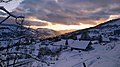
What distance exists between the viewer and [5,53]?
3959 mm

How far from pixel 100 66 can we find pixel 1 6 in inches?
839

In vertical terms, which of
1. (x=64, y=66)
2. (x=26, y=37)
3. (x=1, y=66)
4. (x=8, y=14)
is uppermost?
(x=8, y=14)

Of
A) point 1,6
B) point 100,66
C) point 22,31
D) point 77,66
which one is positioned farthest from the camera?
point 77,66

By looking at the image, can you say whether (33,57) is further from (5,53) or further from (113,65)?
(113,65)

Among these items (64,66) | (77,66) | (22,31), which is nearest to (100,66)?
(77,66)

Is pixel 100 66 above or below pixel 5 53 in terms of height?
below

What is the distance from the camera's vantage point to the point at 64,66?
28781mm

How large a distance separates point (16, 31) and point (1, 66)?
23.2 inches

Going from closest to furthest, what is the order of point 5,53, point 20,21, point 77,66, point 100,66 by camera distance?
point 5,53 → point 20,21 → point 100,66 → point 77,66

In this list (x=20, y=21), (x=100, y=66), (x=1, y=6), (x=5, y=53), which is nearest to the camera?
(x=1, y=6)

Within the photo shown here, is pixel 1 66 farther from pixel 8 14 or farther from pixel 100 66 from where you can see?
pixel 100 66

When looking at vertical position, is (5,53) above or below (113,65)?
above

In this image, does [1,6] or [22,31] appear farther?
[22,31]

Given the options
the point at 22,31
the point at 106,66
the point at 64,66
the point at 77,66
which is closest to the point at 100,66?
the point at 106,66
